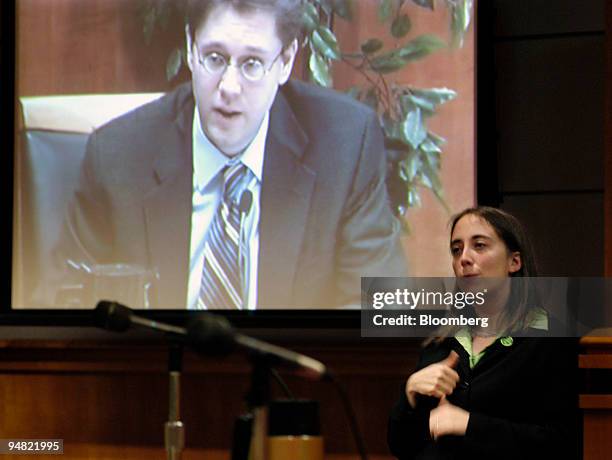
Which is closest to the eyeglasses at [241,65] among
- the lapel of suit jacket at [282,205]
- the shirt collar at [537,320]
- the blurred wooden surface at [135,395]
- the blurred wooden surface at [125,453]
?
the lapel of suit jacket at [282,205]

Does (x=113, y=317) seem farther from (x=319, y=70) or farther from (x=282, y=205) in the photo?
(x=319, y=70)

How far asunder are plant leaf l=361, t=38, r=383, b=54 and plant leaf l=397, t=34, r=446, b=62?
2.9 inches

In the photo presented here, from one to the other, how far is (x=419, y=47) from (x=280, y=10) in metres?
0.54

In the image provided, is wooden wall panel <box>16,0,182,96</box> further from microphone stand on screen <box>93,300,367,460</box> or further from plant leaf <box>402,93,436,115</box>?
microphone stand on screen <box>93,300,367,460</box>

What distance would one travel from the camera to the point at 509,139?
3.87m

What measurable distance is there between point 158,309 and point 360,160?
94 cm

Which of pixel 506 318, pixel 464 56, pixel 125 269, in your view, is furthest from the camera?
pixel 125 269

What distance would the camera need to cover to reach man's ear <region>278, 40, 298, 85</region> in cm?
395

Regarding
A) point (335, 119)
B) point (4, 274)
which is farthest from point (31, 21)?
point (335, 119)

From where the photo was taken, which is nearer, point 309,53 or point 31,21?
point 309,53

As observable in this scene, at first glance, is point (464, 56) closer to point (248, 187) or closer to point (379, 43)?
point (379, 43)

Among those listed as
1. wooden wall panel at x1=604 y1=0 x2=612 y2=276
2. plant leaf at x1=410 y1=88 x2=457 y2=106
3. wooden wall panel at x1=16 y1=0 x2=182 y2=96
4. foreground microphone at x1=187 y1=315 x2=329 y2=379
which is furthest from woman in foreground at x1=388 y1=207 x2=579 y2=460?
wooden wall panel at x1=16 y1=0 x2=182 y2=96

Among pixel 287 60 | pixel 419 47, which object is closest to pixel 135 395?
pixel 287 60

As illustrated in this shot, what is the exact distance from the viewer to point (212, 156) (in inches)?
159
